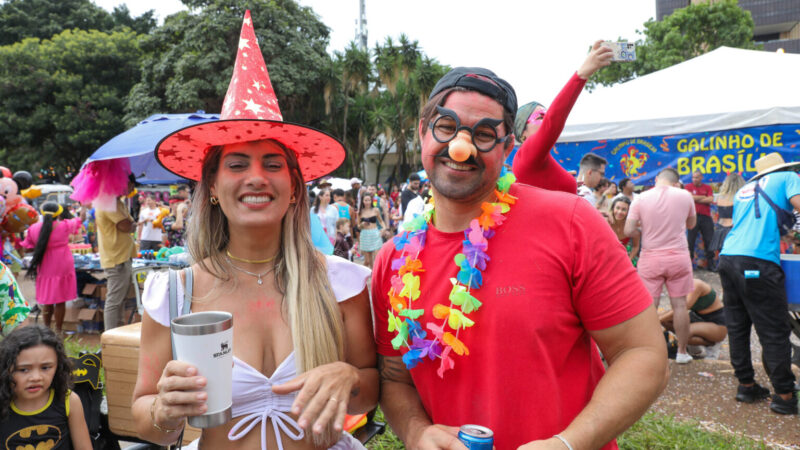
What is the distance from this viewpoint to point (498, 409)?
1.51 m

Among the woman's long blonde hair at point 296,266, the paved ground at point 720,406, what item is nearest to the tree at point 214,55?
the paved ground at point 720,406

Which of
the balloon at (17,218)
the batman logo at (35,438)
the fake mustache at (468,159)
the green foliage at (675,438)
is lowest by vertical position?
the green foliage at (675,438)

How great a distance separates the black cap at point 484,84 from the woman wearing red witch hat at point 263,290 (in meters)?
0.55

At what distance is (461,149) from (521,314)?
501 mm

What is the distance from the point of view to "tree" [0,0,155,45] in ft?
102

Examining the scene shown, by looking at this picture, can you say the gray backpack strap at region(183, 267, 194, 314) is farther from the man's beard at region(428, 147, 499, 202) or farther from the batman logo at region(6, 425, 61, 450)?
the batman logo at region(6, 425, 61, 450)

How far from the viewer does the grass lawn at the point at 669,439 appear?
3758mm

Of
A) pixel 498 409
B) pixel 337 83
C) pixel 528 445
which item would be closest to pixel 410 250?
pixel 498 409

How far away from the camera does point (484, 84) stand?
160cm

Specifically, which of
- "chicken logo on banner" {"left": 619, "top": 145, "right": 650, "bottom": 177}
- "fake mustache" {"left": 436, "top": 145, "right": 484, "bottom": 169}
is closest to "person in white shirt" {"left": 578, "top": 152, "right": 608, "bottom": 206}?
"chicken logo on banner" {"left": 619, "top": 145, "right": 650, "bottom": 177}

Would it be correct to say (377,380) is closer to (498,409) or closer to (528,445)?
(498,409)

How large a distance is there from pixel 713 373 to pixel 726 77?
491 cm

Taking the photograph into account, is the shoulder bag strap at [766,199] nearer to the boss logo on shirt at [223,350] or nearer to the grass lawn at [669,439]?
the grass lawn at [669,439]

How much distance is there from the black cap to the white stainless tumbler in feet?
3.15
